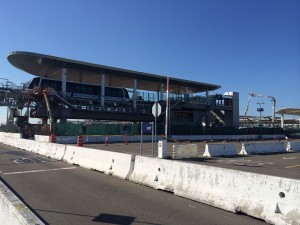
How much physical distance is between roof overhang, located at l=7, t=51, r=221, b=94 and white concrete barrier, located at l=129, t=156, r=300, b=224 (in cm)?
4305

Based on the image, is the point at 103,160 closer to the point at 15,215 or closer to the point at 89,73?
the point at 15,215

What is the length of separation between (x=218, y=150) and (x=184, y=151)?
272 centimetres

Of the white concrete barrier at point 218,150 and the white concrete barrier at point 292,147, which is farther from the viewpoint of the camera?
the white concrete barrier at point 292,147

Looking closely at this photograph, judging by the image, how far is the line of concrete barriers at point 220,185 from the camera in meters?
6.41

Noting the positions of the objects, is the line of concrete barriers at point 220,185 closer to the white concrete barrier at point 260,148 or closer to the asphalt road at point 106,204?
the asphalt road at point 106,204

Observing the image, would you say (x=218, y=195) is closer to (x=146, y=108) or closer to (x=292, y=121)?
(x=146, y=108)

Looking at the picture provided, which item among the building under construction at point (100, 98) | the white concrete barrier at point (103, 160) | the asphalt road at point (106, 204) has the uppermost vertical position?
the building under construction at point (100, 98)

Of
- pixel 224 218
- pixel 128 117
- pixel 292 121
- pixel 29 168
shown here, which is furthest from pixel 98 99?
pixel 292 121

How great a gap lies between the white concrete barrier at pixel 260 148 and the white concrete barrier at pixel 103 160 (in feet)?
38.9

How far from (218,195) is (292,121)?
162m

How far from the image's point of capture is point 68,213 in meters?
7.24

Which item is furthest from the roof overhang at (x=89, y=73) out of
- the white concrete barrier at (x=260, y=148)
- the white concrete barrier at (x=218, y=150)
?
the white concrete barrier at (x=218, y=150)

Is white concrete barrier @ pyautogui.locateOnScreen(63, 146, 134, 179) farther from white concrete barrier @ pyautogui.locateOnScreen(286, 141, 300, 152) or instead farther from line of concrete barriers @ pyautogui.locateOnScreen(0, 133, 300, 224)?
white concrete barrier @ pyautogui.locateOnScreen(286, 141, 300, 152)

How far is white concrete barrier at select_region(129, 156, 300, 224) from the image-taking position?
636 centimetres
